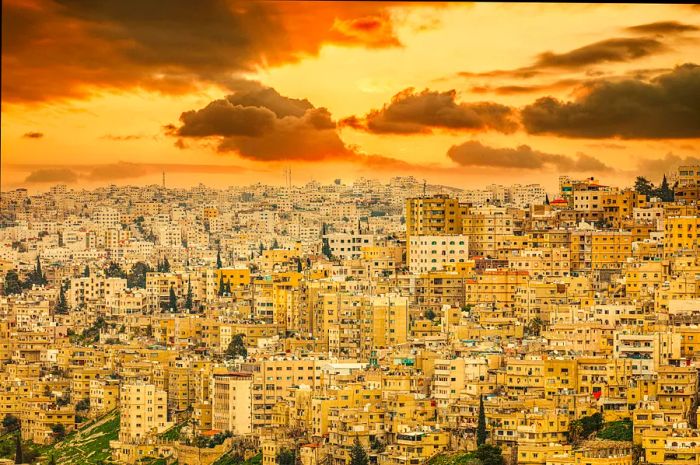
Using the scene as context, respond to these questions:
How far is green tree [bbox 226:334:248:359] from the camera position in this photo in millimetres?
19219

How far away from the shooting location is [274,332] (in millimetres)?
19562

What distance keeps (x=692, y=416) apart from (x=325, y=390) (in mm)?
3535

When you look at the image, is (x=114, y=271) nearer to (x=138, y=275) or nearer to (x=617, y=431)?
(x=138, y=275)

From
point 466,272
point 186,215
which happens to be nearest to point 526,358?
point 466,272

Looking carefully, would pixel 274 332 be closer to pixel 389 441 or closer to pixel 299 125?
pixel 389 441

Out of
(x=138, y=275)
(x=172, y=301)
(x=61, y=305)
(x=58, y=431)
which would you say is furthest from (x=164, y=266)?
(x=58, y=431)

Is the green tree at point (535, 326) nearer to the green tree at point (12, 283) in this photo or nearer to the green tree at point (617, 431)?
the green tree at point (617, 431)

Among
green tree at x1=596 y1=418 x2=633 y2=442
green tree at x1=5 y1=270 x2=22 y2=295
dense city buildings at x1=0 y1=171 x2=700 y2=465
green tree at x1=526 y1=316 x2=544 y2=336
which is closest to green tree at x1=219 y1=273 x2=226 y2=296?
dense city buildings at x1=0 y1=171 x2=700 y2=465

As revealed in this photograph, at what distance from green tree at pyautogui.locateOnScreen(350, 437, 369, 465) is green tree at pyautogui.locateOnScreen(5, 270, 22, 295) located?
44.5 ft

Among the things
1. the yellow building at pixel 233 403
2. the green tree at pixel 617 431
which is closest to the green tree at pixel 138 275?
the yellow building at pixel 233 403

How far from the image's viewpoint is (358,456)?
577 inches

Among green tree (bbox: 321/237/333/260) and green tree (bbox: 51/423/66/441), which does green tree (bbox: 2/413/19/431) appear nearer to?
green tree (bbox: 51/423/66/441)

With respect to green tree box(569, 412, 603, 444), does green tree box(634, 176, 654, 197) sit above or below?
above

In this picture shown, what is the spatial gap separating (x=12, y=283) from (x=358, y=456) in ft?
47.1
